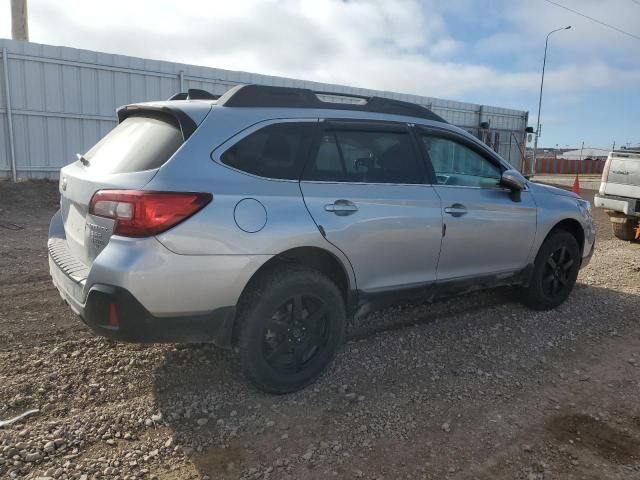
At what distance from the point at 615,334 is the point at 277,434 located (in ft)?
10.7

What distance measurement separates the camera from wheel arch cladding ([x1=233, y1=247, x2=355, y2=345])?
311cm

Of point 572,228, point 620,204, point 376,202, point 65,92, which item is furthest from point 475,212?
point 65,92

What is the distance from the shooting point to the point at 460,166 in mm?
4457

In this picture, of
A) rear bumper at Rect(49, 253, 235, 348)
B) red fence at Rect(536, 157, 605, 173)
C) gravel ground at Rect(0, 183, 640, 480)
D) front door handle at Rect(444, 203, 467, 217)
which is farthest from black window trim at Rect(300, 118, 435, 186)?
red fence at Rect(536, 157, 605, 173)

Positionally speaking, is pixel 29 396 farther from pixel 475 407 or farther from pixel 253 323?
pixel 475 407

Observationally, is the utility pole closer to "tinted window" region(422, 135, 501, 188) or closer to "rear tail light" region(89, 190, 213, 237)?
"tinted window" region(422, 135, 501, 188)

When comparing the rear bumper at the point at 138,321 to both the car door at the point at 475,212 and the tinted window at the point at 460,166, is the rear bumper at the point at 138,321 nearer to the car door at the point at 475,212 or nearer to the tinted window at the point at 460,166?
the car door at the point at 475,212

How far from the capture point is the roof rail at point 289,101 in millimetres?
3197

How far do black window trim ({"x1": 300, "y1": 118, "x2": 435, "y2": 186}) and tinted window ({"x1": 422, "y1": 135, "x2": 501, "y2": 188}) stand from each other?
19 centimetres

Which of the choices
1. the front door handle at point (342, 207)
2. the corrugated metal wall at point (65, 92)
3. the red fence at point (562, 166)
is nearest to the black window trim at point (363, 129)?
the front door handle at point (342, 207)

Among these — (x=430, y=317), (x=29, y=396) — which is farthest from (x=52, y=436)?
(x=430, y=317)

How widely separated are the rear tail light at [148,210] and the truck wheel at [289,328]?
0.64 m

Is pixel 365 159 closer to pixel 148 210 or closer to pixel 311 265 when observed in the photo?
pixel 311 265

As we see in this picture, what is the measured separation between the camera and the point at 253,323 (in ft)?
9.93
